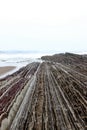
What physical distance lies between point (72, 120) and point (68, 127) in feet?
3.49

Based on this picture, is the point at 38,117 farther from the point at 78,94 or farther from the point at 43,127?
the point at 78,94

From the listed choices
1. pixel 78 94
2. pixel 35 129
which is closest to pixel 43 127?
pixel 35 129

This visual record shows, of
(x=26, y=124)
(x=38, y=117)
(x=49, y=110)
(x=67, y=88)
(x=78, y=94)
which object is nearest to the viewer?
(x=26, y=124)

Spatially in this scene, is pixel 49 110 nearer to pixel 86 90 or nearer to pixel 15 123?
pixel 15 123

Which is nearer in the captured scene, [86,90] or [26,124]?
[26,124]

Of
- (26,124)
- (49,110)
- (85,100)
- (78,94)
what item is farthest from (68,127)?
(78,94)

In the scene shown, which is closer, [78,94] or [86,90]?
[78,94]

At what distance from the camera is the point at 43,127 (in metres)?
12.2

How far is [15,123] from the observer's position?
43.0 ft

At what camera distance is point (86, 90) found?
21234 millimetres

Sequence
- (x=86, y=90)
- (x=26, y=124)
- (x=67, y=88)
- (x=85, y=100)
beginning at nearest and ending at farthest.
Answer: (x=26, y=124) < (x=85, y=100) < (x=86, y=90) < (x=67, y=88)

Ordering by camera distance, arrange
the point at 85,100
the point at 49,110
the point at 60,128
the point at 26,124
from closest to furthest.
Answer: the point at 60,128
the point at 26,124
the point at 49,110
the point at 85,100

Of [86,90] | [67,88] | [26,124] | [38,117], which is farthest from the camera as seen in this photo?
[67,88]

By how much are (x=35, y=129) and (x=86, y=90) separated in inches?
401
